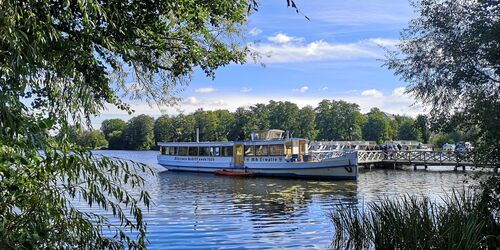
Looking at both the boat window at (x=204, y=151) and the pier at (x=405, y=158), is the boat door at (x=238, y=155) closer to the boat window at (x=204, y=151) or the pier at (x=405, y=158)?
the boat window at (x=204, y=151)

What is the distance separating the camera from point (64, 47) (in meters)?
3.27

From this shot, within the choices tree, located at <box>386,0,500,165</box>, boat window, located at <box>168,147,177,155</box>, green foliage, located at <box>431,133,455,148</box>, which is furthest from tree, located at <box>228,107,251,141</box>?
tree, located at <box>386,0,500,165</box>

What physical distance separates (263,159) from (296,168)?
3140 millimetres

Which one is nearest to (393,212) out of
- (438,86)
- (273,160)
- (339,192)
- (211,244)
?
(438,86)

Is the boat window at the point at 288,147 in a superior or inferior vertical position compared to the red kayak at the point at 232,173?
superior

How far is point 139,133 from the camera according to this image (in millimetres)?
90000

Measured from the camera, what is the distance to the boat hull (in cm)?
3142

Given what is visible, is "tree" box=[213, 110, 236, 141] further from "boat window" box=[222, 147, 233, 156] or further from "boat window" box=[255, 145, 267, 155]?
"boat window" box=[255, 145, 267, 155]

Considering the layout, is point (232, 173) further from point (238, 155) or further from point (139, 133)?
point (139, 133)

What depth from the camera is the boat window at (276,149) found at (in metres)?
34.8

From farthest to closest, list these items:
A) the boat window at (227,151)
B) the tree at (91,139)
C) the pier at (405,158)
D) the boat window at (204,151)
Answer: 1. the pier at (405,158)
2. the boat window at (204,151)
3. the boat window at (227,151)
4. the tree at (91,139)

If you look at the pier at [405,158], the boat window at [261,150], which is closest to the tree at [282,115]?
the pier at [405,158]

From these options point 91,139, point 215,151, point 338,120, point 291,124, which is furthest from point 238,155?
point 338,120

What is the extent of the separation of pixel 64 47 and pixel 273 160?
3163 centimetres
